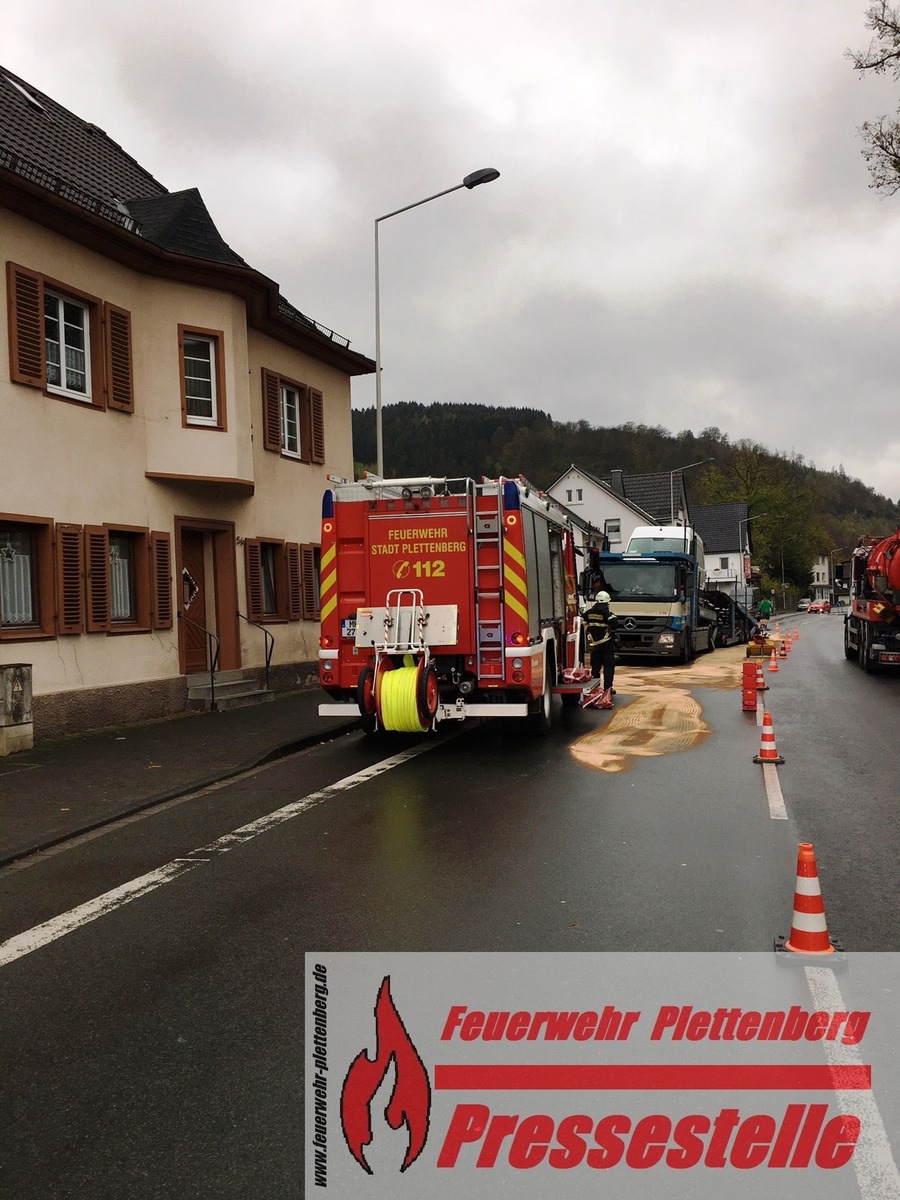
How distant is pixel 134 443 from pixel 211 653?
3.72 metres

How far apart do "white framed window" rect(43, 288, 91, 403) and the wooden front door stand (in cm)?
318

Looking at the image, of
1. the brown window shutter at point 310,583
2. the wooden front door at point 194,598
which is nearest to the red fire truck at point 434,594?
the wooden front door at point 194,598

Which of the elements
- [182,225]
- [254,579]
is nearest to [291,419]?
[254,579]

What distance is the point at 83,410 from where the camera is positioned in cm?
1381

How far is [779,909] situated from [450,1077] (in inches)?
95.5

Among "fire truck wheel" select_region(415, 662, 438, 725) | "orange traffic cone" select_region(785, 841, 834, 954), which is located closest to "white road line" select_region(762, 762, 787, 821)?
"orange traffic cone" select_region(785, 841, 834, 954)

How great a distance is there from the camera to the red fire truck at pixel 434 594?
10.8 m

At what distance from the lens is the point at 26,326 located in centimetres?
1276

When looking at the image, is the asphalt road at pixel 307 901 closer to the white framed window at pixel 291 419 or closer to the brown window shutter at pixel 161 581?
the brown window shutter at pixel 161 581

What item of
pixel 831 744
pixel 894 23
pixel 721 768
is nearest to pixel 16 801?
pixel 721 768

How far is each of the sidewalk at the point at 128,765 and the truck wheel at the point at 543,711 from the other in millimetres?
2520

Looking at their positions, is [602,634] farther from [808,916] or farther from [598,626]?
[808,916]

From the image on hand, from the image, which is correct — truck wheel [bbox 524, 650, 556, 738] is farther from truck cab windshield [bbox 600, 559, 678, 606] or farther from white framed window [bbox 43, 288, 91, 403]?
truck cab windshield [bbox 600, 559, 678, 606]

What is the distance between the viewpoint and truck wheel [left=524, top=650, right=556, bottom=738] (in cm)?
1187
